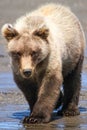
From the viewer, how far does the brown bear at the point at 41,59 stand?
9312 millimetres

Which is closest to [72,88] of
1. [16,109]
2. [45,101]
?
[16,109]

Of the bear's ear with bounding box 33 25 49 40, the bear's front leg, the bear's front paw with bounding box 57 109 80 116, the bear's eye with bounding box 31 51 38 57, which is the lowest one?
the bear's front paw with bounding box 57 109 80 116

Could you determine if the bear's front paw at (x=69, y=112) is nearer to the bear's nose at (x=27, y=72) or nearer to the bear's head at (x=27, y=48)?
the bear's head at (x=27, y=48)

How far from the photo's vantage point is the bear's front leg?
9586mm

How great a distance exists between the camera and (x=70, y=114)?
34.5 ft

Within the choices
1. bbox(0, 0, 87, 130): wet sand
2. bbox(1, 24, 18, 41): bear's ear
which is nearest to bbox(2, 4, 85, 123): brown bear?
bbox(1, 24, 18, 41): bear's ear

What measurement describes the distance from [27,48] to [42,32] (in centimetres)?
45

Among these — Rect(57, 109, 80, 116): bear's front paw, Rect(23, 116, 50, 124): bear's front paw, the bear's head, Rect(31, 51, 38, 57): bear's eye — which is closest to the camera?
the bear's head

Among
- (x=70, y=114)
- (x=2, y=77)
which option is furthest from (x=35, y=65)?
(x=2, y=77)

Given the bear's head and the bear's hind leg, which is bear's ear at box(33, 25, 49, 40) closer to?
the bear's head

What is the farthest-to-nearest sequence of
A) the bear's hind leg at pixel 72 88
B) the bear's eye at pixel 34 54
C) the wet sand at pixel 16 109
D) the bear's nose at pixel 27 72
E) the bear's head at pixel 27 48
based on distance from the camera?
the bear's hind leg at pixel 72 88 → the wet sand at pixel 16 109 → the bear's eye at pixel 34 54 → the bear's head at pixel 27 48 → the bear's nose at pixel 27 72

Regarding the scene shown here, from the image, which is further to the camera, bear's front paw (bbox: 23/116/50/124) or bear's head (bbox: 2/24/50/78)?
bear's front paw (bbox: 23/116/50/124)

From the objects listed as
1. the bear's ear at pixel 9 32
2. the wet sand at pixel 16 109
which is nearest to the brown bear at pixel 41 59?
the bear's ear at pixel 9 32

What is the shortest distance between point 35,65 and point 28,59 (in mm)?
203
